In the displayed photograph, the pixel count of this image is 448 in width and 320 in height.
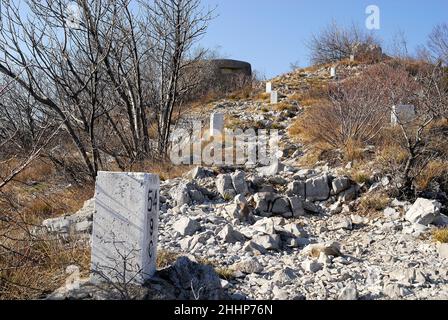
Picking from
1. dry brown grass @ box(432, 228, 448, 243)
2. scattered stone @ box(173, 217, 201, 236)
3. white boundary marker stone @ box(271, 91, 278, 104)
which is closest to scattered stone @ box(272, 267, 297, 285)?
scattered stone @ box(173, 217, 201, 236)

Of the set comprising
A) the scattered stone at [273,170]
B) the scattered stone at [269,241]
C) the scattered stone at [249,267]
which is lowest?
the scattered stone at [249,267]

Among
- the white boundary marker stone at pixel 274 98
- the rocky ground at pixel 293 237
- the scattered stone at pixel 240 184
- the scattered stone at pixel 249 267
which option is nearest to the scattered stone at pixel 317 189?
the rocky ground at pixel 293 237

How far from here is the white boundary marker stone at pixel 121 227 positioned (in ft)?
8.83

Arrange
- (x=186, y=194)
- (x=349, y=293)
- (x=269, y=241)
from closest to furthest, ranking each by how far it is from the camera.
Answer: (x=349, y=293) → (x=269, y=241) → (x=186, y=194)

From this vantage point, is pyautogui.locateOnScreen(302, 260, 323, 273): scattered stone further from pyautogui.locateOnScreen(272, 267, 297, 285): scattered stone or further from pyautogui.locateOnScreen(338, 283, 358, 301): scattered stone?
pyautogui.locateOnScreen(338, 283, 358, 301): scattered stone

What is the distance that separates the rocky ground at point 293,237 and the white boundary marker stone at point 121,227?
0.62 ft

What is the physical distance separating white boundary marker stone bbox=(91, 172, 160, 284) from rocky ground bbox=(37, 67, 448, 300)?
0.62 feet

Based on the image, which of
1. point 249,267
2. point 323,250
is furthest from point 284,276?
point 323,250

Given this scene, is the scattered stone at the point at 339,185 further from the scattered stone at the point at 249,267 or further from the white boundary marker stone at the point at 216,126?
the white boundary marker stone at the point at 216,126

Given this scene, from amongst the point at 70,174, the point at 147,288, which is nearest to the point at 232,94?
the point at 70,174

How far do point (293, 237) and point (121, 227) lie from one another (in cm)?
233

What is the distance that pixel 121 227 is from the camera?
2.73m

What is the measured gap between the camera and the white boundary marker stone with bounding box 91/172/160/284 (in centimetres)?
269

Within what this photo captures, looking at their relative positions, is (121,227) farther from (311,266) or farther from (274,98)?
(274,98)
